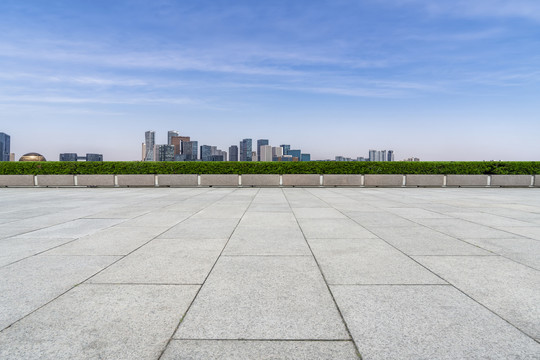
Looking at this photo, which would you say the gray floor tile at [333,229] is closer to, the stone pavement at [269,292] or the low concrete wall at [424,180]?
the stone pavement at [269,292]

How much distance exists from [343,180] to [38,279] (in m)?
17.4

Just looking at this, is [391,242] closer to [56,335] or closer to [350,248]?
[350,248]

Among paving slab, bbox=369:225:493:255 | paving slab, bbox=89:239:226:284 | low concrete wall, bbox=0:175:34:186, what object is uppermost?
low concrete wall, bbox=0:175:34:186

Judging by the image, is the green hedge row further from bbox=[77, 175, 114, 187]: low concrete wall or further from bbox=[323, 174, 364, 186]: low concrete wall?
bbox=[77, 175, 114, 187]: low concrete wall

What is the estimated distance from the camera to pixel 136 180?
19.0m

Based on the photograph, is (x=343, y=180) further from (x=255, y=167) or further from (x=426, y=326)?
(x=426, y=326)

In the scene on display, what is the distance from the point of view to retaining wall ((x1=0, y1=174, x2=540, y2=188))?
18.9 m

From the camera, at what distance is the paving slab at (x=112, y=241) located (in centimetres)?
503

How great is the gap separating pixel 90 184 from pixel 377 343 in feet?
67.1

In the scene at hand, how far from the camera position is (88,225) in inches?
281

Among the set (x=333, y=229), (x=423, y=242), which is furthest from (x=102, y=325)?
(x=423, y=242)

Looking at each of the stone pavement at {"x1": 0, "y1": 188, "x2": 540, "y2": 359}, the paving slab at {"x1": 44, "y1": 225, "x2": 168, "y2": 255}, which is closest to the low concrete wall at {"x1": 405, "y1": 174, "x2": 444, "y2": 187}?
the stone pavement at {"x1": 0, "y1": 188, "x2": 540, "y2": 359}

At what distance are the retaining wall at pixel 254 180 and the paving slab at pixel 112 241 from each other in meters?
12.3

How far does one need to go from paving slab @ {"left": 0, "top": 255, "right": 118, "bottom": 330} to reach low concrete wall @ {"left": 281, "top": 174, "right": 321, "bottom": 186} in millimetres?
14875
